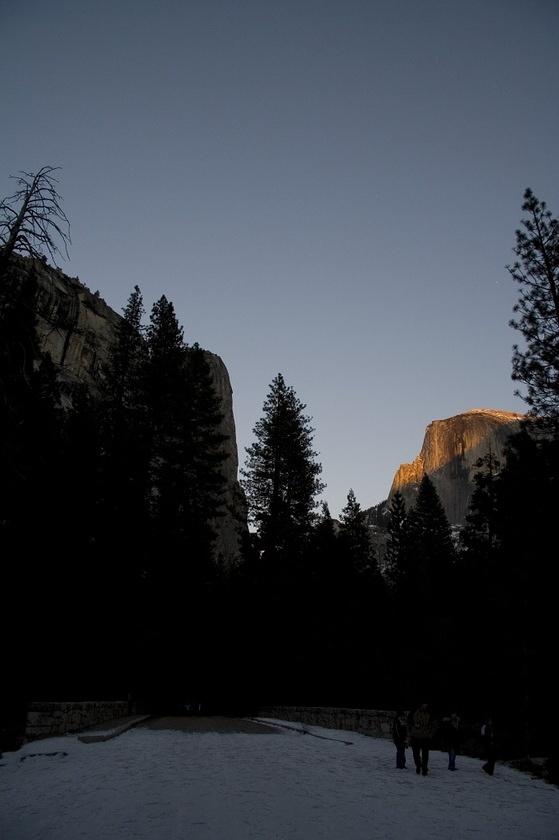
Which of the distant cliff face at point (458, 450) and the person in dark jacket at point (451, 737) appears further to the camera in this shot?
the distant cliff face at point (458, 450)

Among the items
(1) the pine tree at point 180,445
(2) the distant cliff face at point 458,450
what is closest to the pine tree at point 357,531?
(1) the pine tree at point 180,445

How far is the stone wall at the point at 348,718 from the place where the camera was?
1748cm

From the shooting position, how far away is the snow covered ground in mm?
5793

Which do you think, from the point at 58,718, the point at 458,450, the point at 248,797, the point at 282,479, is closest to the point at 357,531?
the point at 282,479

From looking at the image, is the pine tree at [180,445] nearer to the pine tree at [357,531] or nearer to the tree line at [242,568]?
the tree line at [242,568]

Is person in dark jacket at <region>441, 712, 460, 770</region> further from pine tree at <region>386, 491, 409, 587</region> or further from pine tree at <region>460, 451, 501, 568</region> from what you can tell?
pine tree at <region>386, 491, 409, 587</region>

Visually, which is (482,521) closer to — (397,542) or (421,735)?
(421,735)

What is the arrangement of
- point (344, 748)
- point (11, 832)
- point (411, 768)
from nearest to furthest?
point (11, 832) → point (411, 768) → point (344, 748)

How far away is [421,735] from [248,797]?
5123 millimetres

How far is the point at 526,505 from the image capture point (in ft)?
68.7

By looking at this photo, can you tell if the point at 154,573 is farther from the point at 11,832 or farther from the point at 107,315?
the point at 107,315

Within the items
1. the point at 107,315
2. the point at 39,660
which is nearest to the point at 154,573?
the point at 39,660

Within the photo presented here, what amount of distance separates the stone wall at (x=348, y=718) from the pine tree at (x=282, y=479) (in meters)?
9.03

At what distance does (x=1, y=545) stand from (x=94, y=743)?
716 cm
